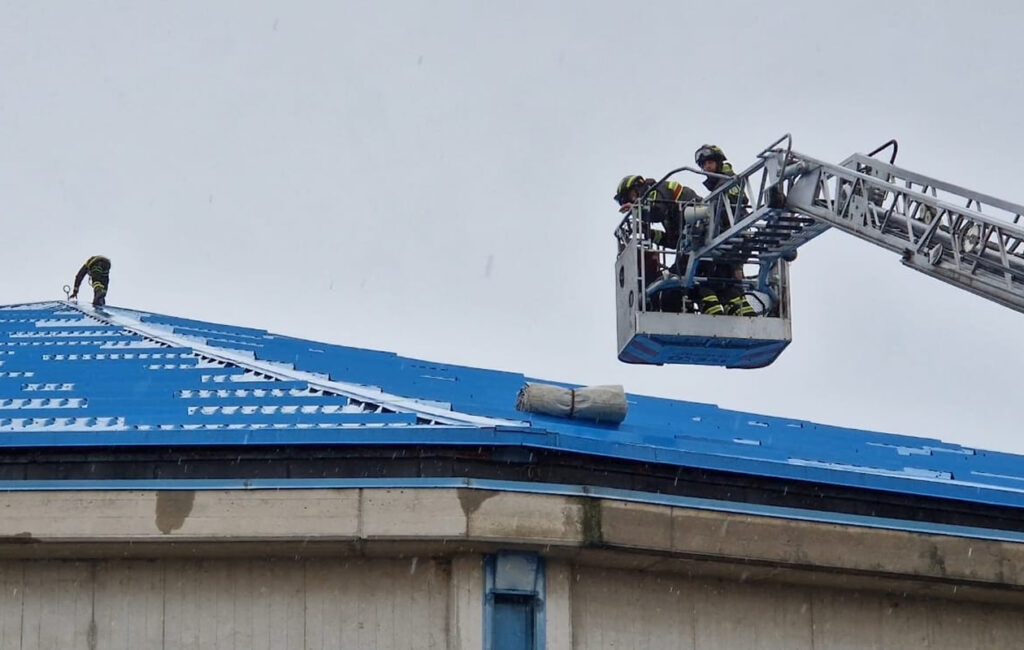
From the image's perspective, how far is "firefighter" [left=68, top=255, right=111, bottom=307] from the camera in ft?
80.2

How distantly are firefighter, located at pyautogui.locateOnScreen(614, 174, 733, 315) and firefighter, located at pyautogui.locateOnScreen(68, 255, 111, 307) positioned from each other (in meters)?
7.81

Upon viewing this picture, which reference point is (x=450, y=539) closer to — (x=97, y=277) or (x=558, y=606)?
(x=558, y=606)

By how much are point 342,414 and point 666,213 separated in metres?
10.4

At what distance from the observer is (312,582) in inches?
509

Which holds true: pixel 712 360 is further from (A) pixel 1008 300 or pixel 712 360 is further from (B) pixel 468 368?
(A) pixel 1008 300

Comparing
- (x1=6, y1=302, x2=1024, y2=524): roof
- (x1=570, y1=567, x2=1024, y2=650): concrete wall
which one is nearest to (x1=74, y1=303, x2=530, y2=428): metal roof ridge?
(x1=6, y1=302, x2=1024, y2=524): roof

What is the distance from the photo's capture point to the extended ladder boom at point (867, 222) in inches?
693

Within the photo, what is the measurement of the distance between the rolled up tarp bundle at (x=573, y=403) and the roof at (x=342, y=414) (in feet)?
0.36

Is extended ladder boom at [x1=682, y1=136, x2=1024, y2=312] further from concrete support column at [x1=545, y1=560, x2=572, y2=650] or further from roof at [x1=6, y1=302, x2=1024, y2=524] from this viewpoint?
concrete support column at [x1=545, y1=560, x2=572, y2=650]

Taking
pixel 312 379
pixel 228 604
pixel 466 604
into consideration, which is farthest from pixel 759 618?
pixel 312 379

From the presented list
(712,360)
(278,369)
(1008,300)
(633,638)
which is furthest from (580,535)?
(712,360)

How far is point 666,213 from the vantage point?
23266 mm

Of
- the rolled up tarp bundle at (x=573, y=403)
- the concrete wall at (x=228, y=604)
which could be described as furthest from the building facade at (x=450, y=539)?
the rolled up tarp bundle at (x=573, y=403)

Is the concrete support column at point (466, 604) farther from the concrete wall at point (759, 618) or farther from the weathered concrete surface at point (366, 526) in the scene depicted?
the concrete wall at point (759, 618)
